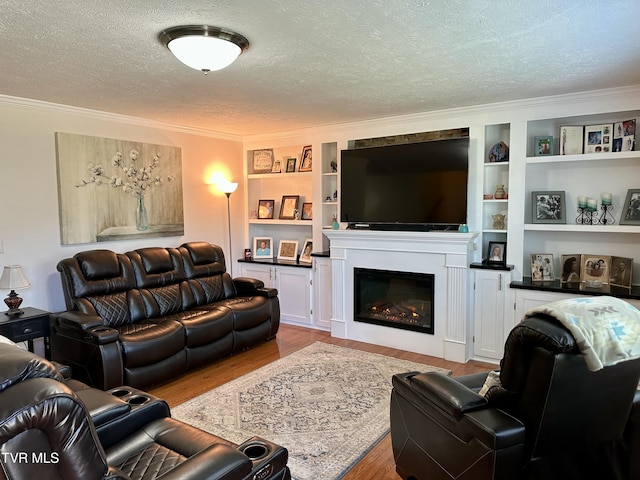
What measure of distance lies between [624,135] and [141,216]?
4.62 meters

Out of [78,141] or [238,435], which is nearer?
[238,435]

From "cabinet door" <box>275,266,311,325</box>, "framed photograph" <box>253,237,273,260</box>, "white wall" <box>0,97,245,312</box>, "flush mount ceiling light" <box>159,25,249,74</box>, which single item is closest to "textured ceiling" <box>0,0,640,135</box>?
"flush mount ceiling light" <box>159,25,249,74</box>

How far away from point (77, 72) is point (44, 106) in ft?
3.87

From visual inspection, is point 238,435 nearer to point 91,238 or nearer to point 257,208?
point 91,238

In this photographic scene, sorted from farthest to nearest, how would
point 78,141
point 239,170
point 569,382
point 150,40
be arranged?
1. point 239,170
2. point 78,141
3. point 150,40
4. point 569,382

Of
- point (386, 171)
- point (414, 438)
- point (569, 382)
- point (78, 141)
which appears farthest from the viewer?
point (386, 171)

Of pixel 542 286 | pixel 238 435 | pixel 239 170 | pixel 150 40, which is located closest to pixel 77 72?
pixel 150 40

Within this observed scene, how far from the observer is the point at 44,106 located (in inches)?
151

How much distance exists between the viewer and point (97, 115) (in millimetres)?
4227

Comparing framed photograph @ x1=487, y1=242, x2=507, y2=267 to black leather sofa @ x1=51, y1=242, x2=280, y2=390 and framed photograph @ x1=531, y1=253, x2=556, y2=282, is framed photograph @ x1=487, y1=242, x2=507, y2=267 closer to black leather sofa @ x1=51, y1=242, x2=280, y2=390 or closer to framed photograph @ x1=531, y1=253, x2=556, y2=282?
framed photograph @ x1=531, y1=253, x2=556, y2=282

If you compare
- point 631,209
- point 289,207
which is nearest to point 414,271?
point 631,209

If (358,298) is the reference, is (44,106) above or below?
above

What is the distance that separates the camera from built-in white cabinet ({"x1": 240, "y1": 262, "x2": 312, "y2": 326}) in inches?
210

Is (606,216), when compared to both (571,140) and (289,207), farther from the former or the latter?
(289,207)
